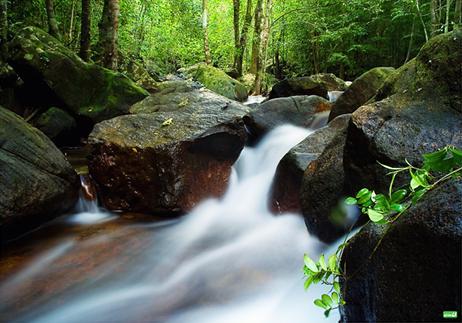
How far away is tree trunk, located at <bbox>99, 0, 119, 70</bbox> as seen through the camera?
8.55m

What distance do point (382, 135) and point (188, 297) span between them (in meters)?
2.33

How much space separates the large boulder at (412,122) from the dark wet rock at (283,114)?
14.6ft

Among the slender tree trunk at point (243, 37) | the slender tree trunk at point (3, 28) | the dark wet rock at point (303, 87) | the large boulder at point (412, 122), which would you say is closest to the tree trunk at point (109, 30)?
the slender tree trunk at point (3, 28)

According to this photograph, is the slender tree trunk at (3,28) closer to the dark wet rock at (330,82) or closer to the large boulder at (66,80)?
the large boulder at (66,80)

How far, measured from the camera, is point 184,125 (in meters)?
5.43

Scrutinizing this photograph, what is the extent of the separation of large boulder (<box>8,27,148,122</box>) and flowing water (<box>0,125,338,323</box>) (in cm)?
369

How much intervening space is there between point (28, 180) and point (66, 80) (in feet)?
14.6

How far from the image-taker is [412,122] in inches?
114

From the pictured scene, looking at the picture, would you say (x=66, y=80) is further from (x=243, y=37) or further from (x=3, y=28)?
(x=243, y=37)

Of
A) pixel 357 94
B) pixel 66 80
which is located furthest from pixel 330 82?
pixel 66 80

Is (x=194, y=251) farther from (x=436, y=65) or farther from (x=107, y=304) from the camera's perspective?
(x=436, y=65)

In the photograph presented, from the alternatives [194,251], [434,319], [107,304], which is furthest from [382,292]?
[194,251]

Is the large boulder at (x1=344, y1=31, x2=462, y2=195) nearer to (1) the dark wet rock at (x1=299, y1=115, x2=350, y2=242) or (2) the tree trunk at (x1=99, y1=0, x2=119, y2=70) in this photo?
(1) the dark wet rock at (x1=299, y1=115, x2=350, y2=242)

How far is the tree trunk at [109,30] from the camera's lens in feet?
28.1
